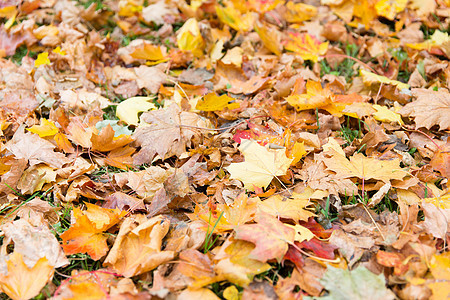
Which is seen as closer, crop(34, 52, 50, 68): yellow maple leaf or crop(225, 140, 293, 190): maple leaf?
crop(225, 140, 293, 190): maple leaf

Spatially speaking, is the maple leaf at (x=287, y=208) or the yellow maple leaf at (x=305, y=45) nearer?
the maple leaf at (x=287, y=208)

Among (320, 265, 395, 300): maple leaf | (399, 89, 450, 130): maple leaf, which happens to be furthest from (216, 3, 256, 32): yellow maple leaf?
(320, 265, 395, 300): maple leaf

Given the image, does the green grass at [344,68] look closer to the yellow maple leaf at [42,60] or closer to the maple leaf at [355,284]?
the maple leaf at [355,284]

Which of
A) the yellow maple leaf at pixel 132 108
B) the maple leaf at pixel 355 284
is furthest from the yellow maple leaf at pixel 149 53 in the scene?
the maple leaf at pixel 355 284

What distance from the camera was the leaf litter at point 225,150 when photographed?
137cm

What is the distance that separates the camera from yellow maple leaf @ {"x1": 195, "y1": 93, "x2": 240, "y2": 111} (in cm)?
198

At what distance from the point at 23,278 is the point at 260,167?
1.04m

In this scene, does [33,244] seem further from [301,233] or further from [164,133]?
[301,233]

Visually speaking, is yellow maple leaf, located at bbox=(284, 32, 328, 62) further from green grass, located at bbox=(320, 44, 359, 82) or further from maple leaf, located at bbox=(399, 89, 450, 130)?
maple leaf, located at bbox=(399, 89, 450, 130)

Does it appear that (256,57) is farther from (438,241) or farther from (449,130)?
(438,241)

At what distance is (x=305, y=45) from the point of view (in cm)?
267

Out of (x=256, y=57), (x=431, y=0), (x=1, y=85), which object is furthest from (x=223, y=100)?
(x=431, y=0)

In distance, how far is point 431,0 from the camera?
294 cm

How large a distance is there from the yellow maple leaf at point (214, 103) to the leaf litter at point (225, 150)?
0.04ft
